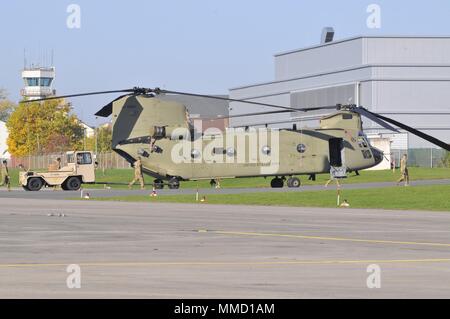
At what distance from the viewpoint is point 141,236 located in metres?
25.0

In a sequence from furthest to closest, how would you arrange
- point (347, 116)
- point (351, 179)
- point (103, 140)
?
point (103, 140)
point (351, 179)
point (347, 116)

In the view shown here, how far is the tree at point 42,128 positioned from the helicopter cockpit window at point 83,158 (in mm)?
85824

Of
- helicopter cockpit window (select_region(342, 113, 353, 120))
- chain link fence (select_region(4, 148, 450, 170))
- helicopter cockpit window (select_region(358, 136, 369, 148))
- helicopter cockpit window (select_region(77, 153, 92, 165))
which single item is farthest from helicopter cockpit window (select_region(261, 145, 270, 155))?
chain link fence (select_region(4, 148, 450, 170))

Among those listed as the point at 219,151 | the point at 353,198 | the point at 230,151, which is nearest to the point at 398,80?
the point at 230,151

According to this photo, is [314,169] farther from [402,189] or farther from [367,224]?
[367,224]

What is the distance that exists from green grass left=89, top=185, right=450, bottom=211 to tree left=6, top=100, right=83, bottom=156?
341 ft

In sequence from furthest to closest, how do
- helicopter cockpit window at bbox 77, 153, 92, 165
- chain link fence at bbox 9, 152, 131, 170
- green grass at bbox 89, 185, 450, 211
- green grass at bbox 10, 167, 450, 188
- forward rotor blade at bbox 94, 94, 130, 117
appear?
chain link fence at bbox 9, 152, 131, 170
green grass at bbox 10, 167, 450, 188
helicopter cockpit window at bbox 77, 153, 92, 165
forward rotor blade at bbox 94, 94, 130, 117
green grass at bbox 89, 185, 450, 211

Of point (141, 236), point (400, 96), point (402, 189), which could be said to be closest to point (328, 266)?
point (141, 236)

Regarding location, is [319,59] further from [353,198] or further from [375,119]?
[375,119]

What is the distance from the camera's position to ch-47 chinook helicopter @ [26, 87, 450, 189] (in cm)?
5516

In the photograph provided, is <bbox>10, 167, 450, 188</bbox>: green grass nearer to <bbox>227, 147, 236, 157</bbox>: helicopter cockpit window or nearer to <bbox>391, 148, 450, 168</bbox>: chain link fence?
<bbox>227, 147, 236, 157</bbox>: helicopter cockpit window

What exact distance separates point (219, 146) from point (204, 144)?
2.90ft

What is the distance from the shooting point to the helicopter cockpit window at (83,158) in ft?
210

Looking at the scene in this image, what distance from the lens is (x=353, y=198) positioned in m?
44.2
